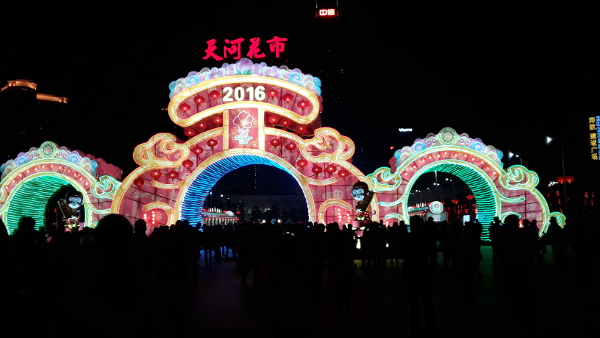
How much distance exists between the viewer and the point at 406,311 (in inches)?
352

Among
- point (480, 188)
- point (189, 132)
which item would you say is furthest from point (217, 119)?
point (480, 188)

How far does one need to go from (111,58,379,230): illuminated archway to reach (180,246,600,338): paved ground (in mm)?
9191

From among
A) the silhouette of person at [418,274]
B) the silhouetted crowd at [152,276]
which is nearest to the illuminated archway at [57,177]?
the silhouetted crowd at [152,276]

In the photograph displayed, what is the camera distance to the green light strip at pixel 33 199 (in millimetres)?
25656

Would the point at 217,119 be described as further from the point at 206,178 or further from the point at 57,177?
the point at 57,177

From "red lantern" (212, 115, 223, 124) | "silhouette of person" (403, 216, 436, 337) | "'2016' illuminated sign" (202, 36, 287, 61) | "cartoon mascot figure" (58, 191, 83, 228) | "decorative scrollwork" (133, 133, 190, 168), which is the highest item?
"'2016' illuminated sign" (202, 36, 287, 61)

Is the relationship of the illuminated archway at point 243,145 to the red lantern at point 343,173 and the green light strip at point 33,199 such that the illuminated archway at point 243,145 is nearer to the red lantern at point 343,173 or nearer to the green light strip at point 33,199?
the red lantern at point 343,173

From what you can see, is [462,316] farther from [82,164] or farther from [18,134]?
[18,134]

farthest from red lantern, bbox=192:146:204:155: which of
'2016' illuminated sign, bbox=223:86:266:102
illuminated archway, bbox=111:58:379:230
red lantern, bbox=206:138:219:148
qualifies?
'2016' illuminated sign, bbox=223:86:266:102

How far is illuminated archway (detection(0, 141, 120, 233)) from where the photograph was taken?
79.9 ft

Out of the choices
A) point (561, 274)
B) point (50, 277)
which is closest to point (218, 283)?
point (50, 277)

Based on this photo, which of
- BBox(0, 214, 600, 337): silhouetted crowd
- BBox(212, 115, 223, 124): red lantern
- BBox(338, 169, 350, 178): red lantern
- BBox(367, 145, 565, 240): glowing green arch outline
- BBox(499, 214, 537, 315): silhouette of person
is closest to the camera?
BBox(0, 214, 600, 337): silhouetted crowd

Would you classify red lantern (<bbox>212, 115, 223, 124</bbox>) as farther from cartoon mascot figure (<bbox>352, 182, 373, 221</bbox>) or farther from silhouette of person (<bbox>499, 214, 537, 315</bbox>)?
silhouette of person (<bbox>499, 214, 537, 315</bbox>)

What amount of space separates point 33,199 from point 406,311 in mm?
23526
